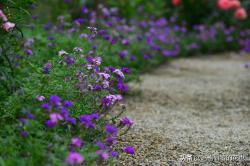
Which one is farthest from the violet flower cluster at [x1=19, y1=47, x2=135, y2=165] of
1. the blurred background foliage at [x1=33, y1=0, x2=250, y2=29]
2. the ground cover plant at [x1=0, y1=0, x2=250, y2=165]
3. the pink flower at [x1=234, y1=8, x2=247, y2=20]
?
the pink flower at [x1=234, y1=8, x2=247, y2=20]

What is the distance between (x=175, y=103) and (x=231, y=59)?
3.70 metres

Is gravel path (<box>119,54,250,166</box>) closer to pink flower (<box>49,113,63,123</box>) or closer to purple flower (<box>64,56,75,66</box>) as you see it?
purple flower (<box>64,56,75,66</box>)

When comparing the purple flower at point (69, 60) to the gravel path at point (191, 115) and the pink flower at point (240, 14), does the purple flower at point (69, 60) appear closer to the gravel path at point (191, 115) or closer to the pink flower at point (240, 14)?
the gravel path at point (191, 115)

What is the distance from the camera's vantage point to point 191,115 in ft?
15.5

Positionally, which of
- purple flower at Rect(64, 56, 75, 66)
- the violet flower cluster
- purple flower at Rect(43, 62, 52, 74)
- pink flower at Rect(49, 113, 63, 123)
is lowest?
pink flower at Rect(49, 113, 63, 123)

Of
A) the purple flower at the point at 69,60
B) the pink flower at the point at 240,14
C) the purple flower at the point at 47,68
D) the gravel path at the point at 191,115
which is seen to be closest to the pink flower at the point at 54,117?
the gravel path at the point at 191,115

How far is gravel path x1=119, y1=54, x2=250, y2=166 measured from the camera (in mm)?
3391

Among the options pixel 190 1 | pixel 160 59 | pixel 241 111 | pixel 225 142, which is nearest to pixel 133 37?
pixel 160 59

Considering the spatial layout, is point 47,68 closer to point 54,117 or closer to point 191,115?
point 54,117

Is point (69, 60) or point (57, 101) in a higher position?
point (69, 60)

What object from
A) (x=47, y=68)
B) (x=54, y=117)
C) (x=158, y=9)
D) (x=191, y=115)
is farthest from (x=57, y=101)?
(x=158, y=9)

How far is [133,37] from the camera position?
676 centimetres

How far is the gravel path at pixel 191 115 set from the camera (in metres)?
3.39

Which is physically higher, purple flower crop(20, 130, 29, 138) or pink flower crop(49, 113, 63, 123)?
pink flower crop(49, 113, 63, 123)
